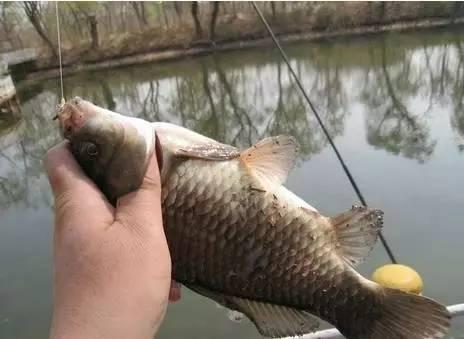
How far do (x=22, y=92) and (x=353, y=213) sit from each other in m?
21.6

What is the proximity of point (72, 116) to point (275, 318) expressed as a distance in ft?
2.81

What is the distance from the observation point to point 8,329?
5738mm

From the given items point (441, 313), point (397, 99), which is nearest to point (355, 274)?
point (441, 313)

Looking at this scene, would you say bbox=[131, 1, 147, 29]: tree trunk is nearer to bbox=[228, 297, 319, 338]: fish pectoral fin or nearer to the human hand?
bbox=[228, 297, 319, 338]: fish pectoral fin

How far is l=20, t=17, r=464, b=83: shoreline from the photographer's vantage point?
24.2 m

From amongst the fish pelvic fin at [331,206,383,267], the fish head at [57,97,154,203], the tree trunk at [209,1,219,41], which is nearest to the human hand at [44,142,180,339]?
the fish head at [57,97,154,203]

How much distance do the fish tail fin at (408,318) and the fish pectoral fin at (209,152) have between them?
24.5 inches

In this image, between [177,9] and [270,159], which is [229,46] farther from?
[270,159]

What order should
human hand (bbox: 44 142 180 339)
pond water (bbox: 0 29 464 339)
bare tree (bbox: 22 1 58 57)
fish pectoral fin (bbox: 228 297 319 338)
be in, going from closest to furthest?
human hand (bbox: 44 142 180 339) < fish pectoral fin (bbox: 228 297 319 338) < pond water (bbox: 0 29 464 339) < bare tree (bbox: 22 1 58 57)

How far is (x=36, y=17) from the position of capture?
27109mm

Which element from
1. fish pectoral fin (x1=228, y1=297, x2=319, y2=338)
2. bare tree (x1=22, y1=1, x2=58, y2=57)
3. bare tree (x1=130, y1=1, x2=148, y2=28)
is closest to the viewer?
fish pectoral fin (x1=228, y1=297, x2=319, y2=338)

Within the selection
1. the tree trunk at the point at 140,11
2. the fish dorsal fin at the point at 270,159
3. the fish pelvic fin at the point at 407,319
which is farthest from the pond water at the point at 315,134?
the tree trunk at the point at 140,11

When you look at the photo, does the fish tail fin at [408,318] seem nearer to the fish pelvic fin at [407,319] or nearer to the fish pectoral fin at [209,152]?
the fish pelvic fin at [407,319]

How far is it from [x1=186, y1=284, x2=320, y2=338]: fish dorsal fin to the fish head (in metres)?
0.41
